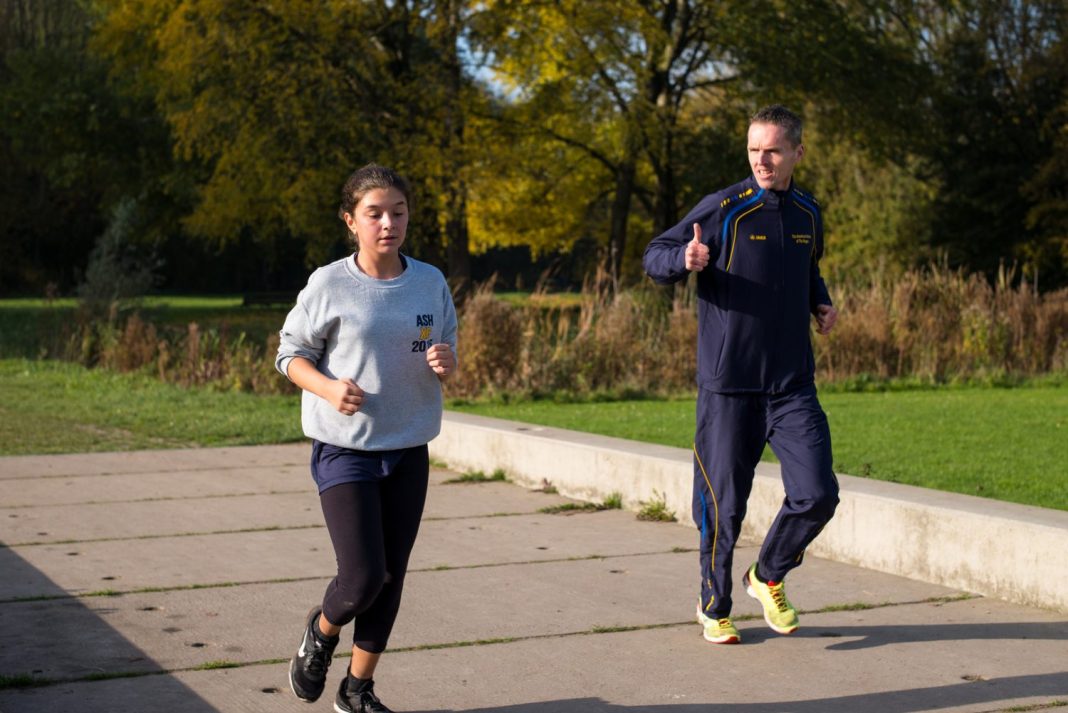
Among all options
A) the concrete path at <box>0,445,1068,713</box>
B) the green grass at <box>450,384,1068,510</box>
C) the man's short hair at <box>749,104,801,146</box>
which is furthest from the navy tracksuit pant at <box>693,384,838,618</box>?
the green grass at <box>450,384,1068,510</box>

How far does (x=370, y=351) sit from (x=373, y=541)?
0.55 m

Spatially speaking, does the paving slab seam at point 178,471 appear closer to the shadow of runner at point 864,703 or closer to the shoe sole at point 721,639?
the shoe sole at point 721,639

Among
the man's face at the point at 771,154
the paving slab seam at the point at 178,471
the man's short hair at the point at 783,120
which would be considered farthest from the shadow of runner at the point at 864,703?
the paving slab seam at the point at 178,471

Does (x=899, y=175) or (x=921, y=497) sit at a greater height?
(x=899, y=175)

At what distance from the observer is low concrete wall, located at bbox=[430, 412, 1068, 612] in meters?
5.84

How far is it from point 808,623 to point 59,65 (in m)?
38.1

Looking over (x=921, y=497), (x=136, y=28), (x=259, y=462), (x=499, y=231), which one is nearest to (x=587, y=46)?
(x=499, y=231)

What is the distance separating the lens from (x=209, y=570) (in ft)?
22.1

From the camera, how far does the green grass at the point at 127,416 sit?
1174 cm

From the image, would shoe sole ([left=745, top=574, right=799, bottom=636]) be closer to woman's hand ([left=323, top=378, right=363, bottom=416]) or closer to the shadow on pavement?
the shadow on pavement

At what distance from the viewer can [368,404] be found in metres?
4.32

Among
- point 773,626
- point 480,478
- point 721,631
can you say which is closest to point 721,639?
point 721,631

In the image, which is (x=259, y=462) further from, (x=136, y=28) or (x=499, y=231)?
(x=136, y=28)

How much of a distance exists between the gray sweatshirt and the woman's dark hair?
0.21 m
